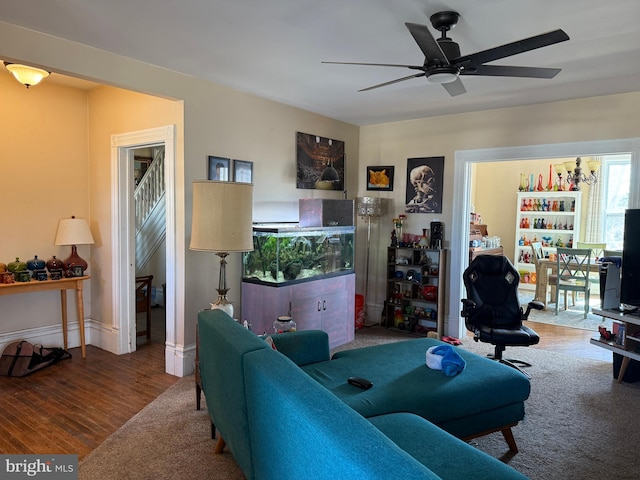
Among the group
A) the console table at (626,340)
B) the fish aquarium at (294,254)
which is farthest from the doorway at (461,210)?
the console table at (626,340)

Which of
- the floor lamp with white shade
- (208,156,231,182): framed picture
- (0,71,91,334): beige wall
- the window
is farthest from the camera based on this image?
the window

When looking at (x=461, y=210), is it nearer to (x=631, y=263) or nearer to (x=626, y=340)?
(x=631, y=263)

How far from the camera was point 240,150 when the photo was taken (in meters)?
4.20

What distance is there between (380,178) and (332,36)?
2.96 metres

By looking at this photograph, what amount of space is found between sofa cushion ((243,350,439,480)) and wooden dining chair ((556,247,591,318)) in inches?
228

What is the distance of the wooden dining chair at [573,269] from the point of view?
610 cm

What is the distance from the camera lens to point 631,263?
147 inches

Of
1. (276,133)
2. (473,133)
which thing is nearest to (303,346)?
(276,133)

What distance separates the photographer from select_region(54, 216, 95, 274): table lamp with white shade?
4.22 m

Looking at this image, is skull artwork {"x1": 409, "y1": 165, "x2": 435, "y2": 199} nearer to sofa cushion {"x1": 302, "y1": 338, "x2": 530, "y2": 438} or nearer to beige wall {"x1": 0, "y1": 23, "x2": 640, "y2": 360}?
beige wall {"x1": 0, "y1": 23, "x2": 640, "y2": 360}

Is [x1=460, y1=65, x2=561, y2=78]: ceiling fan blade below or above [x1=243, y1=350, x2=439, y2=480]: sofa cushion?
above

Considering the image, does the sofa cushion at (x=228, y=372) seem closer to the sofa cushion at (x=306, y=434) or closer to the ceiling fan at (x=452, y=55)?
the sofa cushion at (x=306, y=434)

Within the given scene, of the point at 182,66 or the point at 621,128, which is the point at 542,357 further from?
the point at 182,66

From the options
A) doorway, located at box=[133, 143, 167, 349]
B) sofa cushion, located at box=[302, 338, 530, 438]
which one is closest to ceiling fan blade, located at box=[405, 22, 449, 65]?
sofa cushion, located at box=[302, 338, 530, 438]
